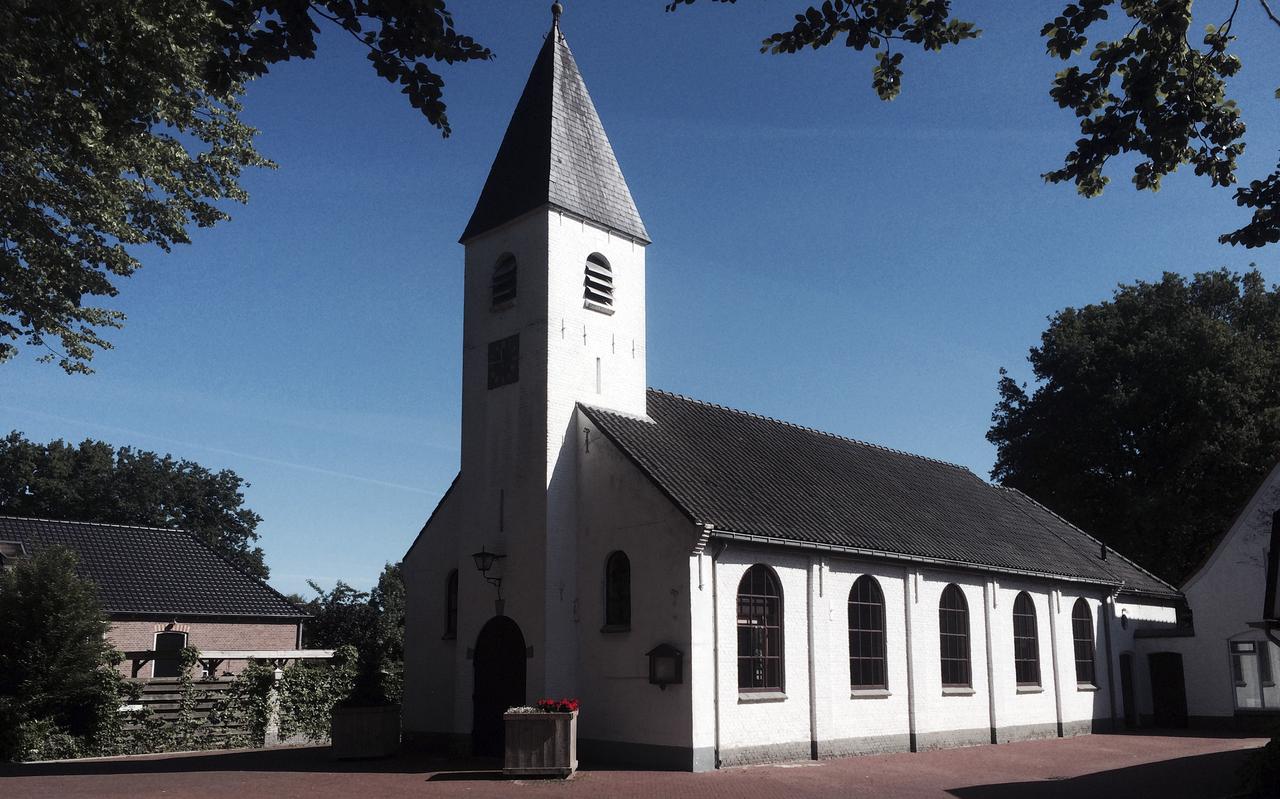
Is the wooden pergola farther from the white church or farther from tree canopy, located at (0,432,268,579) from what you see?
tree canopy, located at (0,432,268,579)

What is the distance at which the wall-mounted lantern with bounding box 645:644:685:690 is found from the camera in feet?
55.9

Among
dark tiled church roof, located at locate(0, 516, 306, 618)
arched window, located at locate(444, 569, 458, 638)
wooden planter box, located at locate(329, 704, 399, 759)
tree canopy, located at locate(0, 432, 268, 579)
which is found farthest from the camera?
tree canopy, located at locate(0, 432, 268, 579)

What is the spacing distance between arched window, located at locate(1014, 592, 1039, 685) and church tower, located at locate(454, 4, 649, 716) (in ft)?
37.3

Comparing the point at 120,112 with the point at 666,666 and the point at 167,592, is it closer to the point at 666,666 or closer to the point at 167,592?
the point at 666,666

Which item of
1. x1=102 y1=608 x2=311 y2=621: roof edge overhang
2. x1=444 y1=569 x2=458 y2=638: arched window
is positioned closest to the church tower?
x1=444 y1=569 x2=458 y2=638: arched window

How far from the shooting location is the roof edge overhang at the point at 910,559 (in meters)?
18.0

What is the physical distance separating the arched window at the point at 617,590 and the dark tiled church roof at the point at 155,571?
1608 centimetres

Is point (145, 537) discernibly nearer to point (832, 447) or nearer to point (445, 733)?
point (445, 733)

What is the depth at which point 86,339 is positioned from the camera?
19.0 m

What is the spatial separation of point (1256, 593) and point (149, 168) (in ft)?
94.6

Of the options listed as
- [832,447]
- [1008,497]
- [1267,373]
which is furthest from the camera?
[1267,373]

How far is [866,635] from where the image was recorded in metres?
20.7

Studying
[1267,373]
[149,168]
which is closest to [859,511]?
[149,168]

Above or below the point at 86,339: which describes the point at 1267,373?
above
